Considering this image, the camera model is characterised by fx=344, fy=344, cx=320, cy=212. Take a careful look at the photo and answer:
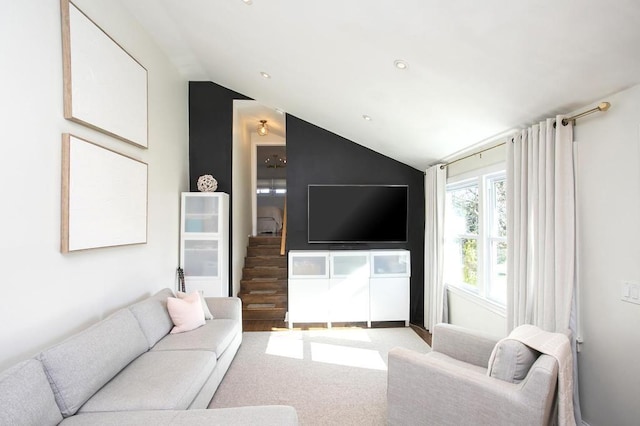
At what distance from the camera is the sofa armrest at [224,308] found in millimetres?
3665

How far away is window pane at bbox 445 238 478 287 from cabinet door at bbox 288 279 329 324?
63.1 inches

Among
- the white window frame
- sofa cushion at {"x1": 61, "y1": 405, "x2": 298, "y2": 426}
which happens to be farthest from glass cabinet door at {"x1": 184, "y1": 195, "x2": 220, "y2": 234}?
the white window frame

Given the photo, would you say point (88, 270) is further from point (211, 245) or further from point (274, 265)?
point (274, 265)

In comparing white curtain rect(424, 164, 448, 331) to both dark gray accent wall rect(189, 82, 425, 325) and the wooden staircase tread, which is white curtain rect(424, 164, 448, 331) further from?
the wooden staircase tread

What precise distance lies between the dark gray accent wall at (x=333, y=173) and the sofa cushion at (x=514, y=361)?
309 centimetres

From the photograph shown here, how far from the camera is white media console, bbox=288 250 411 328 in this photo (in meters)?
4.63

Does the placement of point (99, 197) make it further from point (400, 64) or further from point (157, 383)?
point (400, 64)

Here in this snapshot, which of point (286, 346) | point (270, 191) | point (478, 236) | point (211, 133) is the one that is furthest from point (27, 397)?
point (270, 191)

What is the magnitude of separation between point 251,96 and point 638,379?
4635 mm

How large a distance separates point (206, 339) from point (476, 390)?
2.08 metres

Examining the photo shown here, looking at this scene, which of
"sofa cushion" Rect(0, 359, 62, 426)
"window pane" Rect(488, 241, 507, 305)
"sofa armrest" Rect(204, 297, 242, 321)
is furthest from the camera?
"sofa armrest" Rect(204, 297, 242, 321)

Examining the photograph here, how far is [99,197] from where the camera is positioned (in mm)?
2609

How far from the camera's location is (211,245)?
172 inches

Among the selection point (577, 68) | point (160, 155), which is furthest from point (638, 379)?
point (160, 155)
